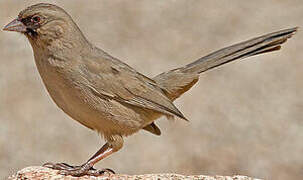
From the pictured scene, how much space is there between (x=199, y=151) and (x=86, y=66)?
4437 mm

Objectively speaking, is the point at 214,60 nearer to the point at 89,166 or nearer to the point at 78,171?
the point at 89,166

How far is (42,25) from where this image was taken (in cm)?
800

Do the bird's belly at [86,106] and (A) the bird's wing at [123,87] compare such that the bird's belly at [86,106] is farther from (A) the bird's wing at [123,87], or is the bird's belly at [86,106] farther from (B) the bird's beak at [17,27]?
(B) the bird's beak at [17,27]

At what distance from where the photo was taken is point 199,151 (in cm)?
1222

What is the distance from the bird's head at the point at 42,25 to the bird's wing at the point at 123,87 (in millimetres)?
418

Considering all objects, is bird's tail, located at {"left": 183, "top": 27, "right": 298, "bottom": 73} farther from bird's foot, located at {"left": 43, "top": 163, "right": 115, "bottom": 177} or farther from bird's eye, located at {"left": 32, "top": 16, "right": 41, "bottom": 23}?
bird's eye, located at {"left": 32, "top": 16, "right": 41, "bottom": 23}

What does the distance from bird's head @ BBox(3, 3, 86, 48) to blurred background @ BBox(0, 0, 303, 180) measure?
167 inches

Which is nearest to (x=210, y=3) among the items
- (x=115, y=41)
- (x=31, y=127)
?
(x=115, y=41)

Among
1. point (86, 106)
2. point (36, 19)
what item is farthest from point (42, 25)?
point (86, 106)

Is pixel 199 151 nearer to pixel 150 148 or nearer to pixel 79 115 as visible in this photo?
pixel 150 148

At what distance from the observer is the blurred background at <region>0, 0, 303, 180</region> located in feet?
40.1

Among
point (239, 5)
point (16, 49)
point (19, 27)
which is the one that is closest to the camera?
point (19, 27)

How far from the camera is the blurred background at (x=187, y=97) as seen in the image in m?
12.2

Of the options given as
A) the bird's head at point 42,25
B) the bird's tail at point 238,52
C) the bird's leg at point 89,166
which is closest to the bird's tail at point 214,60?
the bird's tail at point 238,52
